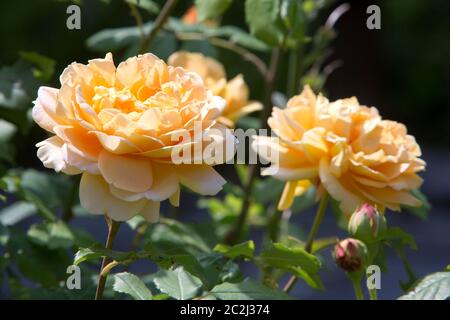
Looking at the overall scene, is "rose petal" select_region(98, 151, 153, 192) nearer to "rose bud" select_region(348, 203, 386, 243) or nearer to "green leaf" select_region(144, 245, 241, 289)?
"green leaf" select_region(144, 245, 241, 289)

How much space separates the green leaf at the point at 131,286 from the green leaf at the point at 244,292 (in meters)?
Result: 0.05

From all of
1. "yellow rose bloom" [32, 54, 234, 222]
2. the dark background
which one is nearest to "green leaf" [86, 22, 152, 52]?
"yellow rose bloom" [32, 54, 234, 222]

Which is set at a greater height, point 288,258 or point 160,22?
point 160,22

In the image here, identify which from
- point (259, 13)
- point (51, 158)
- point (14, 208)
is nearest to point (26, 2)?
point (14, 208)

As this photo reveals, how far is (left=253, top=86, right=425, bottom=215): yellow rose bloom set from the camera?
2.41 ft

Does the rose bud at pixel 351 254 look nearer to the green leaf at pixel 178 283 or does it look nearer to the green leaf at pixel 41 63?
the green leaf at pixel 178 283

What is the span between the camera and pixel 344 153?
0.73 meters

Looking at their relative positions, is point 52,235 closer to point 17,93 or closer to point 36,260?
point 36,260

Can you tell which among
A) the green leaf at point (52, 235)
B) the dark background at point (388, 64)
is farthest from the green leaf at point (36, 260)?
the dark background at point (388, 64)

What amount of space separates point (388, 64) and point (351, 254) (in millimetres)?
4513

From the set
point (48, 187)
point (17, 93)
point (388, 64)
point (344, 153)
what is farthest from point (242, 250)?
point (388, 64)

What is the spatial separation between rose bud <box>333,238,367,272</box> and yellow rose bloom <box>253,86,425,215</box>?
64 millimetres
